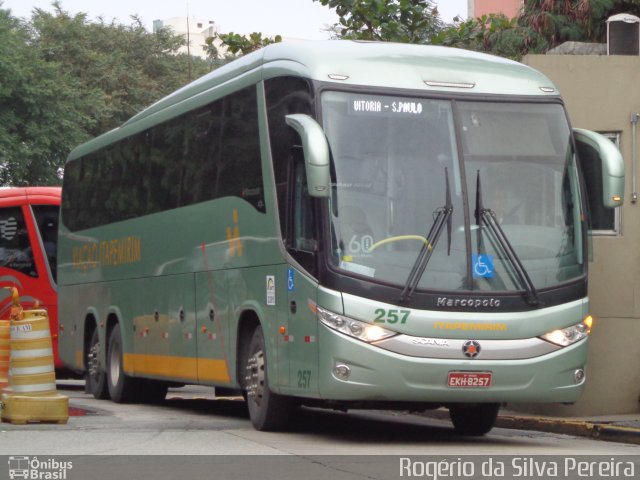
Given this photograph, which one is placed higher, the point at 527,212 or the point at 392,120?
the point at 392,120

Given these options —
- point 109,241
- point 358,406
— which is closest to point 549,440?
point 358,406

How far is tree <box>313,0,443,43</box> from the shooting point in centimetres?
2453

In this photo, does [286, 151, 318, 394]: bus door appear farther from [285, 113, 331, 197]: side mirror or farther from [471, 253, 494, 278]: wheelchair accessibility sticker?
[471, 253, 494, 278]: wheelchair accessibility sticker

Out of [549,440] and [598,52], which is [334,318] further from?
[598,52]

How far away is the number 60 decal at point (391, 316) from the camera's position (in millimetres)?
11914

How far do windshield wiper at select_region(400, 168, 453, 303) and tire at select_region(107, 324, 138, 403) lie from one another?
8671 mm

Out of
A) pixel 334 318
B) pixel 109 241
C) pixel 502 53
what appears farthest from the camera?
pixel 502 53

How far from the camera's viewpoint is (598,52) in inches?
826

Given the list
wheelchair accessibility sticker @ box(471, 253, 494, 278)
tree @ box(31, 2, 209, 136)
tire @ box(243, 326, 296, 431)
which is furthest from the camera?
tree @ box(31, 2, 209, 136)

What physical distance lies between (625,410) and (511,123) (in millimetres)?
5849

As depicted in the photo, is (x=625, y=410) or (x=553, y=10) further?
(x=553, y=10)

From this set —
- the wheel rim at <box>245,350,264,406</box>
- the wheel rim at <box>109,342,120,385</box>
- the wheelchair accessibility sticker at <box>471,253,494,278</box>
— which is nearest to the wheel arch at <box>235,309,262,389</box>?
the wheel rim at <box>245,350,264,406</box>

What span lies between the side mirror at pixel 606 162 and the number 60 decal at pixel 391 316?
2.34m

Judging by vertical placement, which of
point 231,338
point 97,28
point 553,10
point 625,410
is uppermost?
point 97,28
